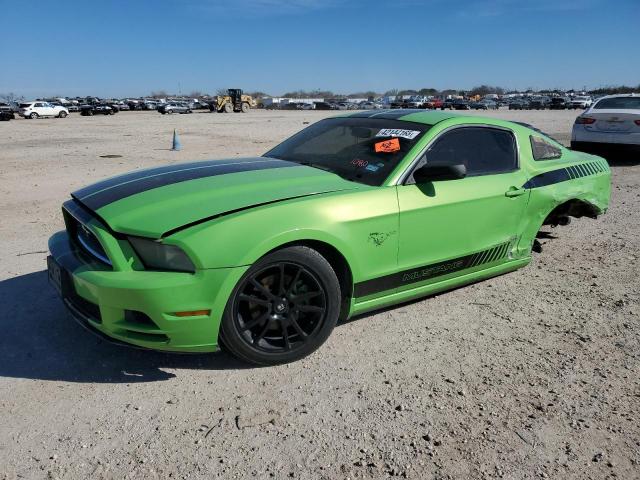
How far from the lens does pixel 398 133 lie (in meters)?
3.76

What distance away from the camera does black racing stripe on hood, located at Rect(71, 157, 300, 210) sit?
3219 millimetres

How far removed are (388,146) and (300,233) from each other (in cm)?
117

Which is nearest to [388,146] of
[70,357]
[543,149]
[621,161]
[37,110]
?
[543,149]

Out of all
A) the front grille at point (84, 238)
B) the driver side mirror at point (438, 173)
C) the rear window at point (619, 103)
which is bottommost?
the front grille at point (84, 238)

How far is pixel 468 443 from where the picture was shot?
7.95 ft

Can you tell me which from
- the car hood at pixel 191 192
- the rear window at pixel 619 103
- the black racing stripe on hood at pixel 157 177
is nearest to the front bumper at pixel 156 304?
the car hood at pixel 191 192

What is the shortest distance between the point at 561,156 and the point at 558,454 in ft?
10.4

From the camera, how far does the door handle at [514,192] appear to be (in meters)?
3.98

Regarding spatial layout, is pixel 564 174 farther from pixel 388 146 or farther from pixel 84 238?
pixel 84 238

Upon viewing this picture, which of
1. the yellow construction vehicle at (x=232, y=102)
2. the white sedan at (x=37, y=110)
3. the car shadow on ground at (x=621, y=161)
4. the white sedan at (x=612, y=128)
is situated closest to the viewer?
the white sedan at (x=612, y=128)

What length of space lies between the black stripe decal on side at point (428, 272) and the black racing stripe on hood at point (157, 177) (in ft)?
3.61

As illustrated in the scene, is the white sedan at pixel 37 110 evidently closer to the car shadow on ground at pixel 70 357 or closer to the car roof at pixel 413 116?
the car shadow on ground at pixel 70 357

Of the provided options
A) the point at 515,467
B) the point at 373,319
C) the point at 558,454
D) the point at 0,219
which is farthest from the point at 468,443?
the point at 0,219

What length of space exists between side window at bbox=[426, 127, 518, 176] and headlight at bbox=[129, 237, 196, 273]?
1.86 m
